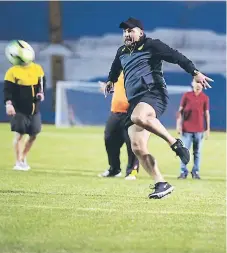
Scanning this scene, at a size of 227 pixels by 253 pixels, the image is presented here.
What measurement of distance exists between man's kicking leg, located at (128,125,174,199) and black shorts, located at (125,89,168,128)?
14 centimetres

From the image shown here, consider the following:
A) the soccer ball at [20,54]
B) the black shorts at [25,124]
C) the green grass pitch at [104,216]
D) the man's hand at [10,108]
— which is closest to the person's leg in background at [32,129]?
the black shorts at [25,124]

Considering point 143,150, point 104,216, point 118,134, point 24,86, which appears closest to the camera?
point 104,216

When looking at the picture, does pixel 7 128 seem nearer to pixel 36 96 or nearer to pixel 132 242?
pixel 36 96

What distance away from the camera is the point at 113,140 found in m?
12.0

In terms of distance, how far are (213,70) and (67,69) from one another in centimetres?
438

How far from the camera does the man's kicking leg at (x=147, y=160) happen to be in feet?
27.2

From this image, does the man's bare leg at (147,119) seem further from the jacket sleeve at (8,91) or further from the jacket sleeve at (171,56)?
the jacket sleeve at (8,91)

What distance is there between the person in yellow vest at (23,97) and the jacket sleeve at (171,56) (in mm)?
4459

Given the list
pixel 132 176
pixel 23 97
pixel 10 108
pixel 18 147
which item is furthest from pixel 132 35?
pixel 18 147

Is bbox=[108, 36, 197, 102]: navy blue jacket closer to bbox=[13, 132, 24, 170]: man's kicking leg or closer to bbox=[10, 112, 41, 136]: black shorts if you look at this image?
bbox=[10, 112, 41, 136]: black shorts

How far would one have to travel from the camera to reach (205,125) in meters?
14.1

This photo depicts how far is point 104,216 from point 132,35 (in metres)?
2.27

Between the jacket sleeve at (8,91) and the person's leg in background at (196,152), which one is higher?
the jacket sleeve at (8,91)

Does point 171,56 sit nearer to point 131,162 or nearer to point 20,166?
point 131,162
